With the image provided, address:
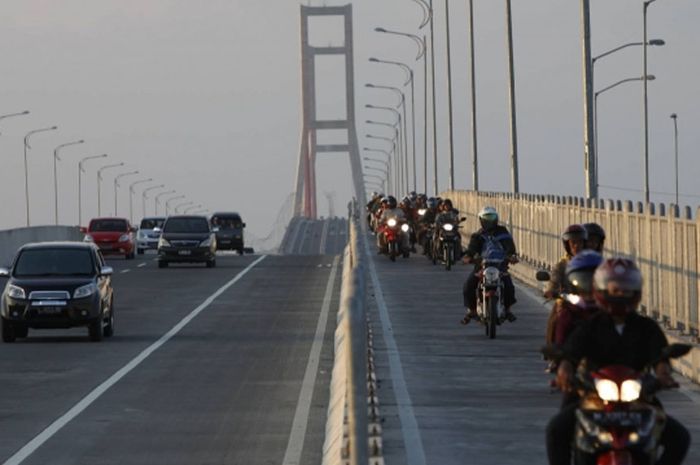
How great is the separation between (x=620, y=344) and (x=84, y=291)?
70.6 ft

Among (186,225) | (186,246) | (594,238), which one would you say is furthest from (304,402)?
(186,225)

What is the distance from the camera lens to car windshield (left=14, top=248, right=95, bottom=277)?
108 ft

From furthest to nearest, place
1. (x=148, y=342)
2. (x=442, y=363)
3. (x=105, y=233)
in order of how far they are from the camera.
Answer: (x=105, y=233) → (x=148, y=342) → (x=442, y=363)

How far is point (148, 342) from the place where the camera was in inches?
1255

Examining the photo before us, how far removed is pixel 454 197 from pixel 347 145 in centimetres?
8413

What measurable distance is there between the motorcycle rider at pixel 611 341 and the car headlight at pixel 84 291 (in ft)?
69.7

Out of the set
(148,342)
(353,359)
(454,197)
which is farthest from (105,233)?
(353,359)

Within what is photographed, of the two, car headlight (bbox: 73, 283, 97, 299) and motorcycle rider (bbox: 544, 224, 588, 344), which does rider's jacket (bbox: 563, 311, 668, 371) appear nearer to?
motorcycle rider (bbox: 544, 224, 588, 344)

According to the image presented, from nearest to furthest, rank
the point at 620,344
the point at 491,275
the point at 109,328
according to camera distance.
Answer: the point at 620,344
the point at 491,275
the point at 109,328

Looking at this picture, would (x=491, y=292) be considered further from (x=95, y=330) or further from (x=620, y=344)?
(x=620, y=344)

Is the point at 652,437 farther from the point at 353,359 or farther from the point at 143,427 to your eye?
the point at 143,427

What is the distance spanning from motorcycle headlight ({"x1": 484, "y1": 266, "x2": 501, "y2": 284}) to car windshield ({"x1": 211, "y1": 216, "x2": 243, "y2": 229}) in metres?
69.8

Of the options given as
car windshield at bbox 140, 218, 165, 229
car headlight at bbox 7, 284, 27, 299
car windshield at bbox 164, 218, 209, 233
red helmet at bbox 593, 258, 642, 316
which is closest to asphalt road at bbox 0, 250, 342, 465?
car headlight at bbox 7, 284, 27, 299

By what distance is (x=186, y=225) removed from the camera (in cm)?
6569
